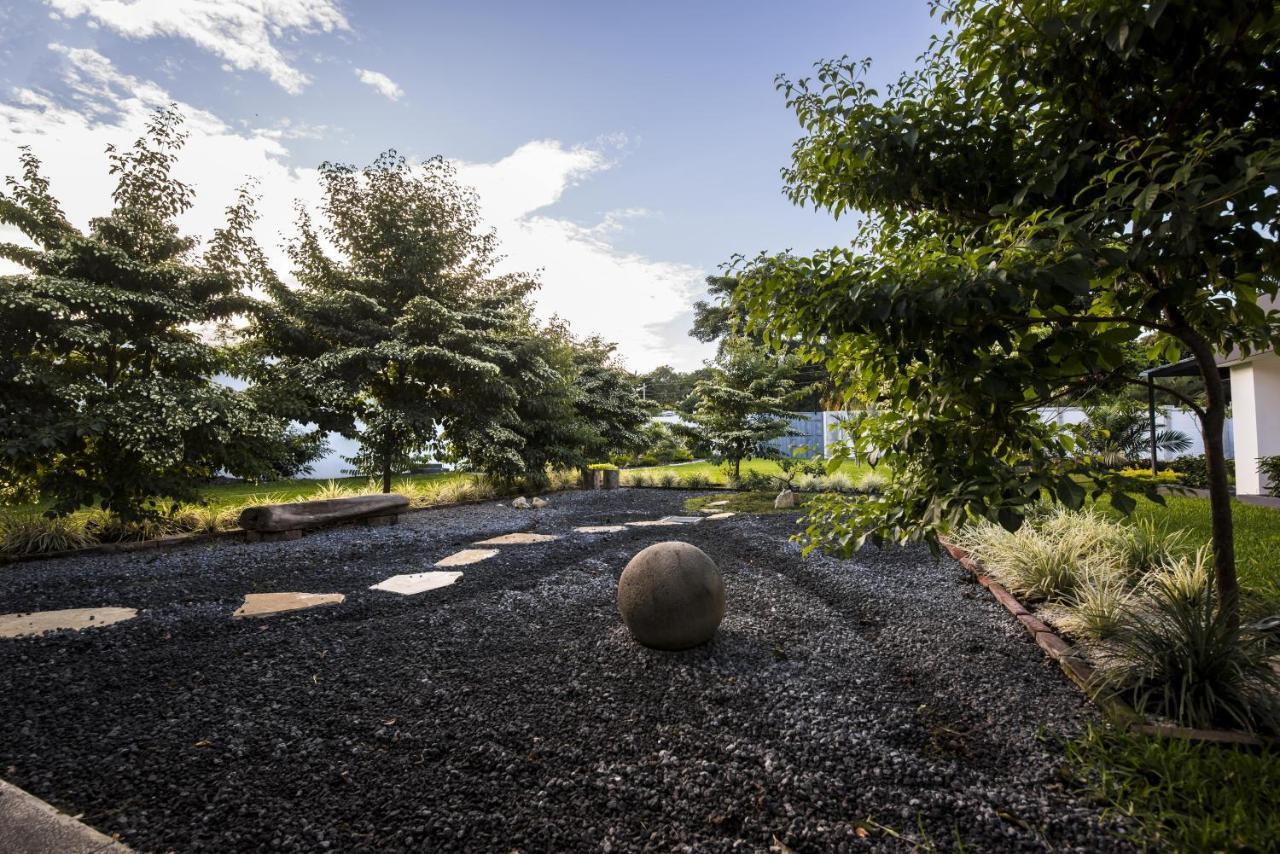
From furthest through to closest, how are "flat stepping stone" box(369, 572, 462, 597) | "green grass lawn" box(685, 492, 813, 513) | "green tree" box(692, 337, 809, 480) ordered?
1. "green tree" box(692, 337, 809, 480)
2. "green grass lawn" box(685, 492, 813, 513)
3. "flat stepping stone" box(369, 572, 462, 597)

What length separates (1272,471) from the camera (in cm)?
767

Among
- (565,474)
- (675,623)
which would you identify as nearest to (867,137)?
(675,623)

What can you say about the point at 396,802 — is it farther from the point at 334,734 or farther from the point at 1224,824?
the point at 1224,824

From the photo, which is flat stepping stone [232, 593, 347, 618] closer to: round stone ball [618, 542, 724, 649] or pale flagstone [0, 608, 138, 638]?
pale flagstone [0, 608, 138, 638]

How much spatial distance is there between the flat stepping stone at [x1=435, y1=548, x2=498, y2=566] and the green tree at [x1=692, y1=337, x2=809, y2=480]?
7308 millimetres

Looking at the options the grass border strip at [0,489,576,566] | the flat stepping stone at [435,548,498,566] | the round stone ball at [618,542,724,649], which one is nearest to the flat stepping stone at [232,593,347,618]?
the flat stepping stone at [435,548,498,566]

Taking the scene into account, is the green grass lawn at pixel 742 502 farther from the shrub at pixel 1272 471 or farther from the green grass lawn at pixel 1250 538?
the shrub at pixel 1272 471

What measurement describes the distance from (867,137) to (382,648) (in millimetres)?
3571

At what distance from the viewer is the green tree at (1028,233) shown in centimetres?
158

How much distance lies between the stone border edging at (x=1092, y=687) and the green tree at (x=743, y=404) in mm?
8046

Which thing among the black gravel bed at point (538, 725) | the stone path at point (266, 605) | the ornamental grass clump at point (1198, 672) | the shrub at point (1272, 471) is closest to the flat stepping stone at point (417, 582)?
the stone path at point (266, 605)

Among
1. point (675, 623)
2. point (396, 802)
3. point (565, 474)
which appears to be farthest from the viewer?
point (565, 474)

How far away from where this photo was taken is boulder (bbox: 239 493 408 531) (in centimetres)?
608

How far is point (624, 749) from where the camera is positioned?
204 centimetres
